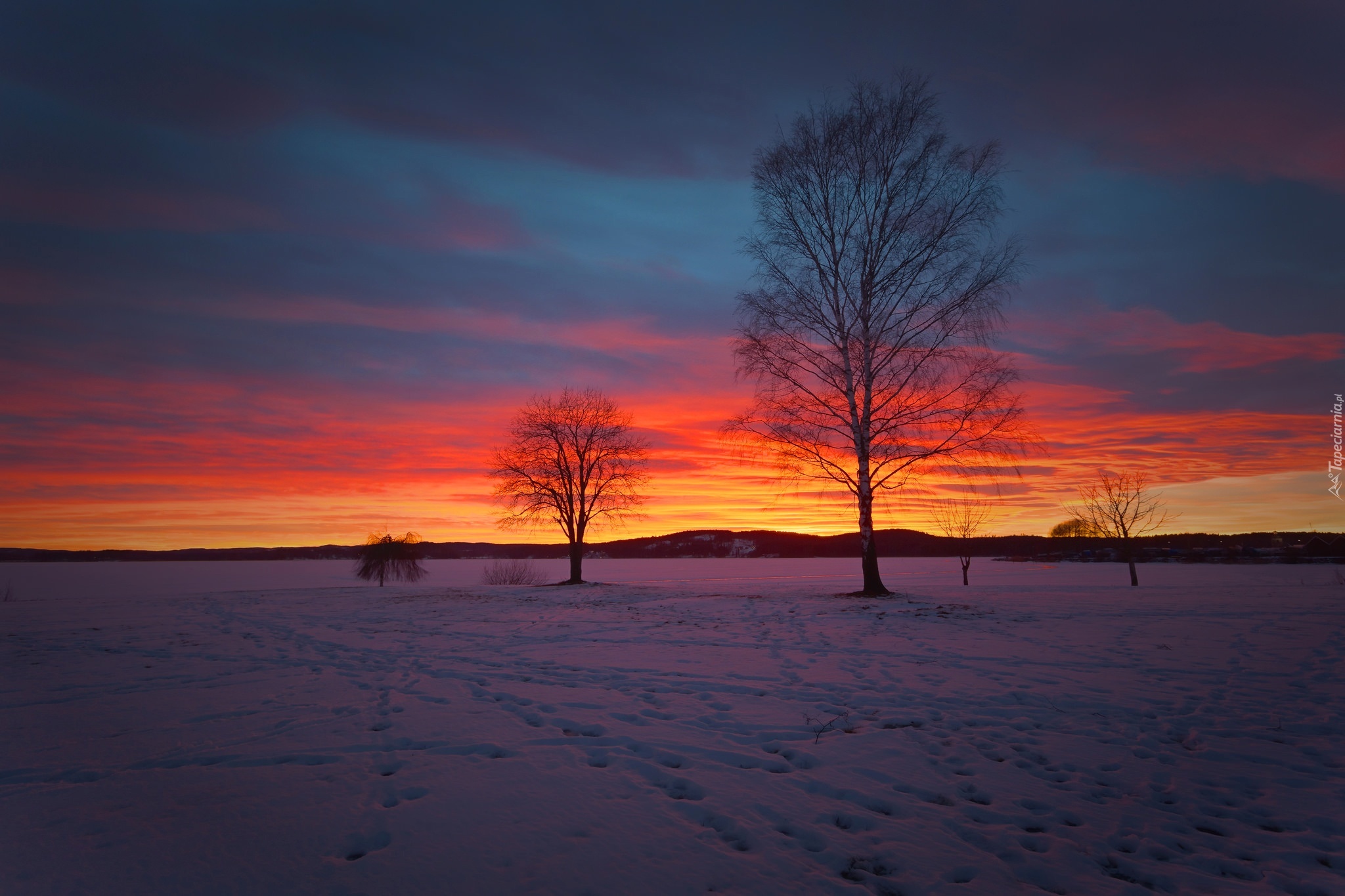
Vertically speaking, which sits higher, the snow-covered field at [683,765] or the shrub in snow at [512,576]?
the snow-covered field at [683,765]

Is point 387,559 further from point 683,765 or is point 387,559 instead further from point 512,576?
point 683,765

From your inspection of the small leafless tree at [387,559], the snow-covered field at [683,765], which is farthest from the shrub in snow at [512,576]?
the snow-covered field at [683,765]

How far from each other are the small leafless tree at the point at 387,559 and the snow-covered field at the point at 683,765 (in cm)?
2620

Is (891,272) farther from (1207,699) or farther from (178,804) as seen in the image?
(178,804)

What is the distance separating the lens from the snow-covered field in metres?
3.32

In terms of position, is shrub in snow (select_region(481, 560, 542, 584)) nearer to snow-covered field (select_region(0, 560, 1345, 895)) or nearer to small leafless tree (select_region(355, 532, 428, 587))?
small leafless tree (select_region(355, 532, 428, 587))

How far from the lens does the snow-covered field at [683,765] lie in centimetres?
332

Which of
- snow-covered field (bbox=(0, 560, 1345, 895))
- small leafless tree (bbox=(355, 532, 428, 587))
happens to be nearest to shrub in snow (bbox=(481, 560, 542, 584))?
small leafless tree (bbox=(355, 532, 428, 587))

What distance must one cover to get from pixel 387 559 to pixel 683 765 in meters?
36.2

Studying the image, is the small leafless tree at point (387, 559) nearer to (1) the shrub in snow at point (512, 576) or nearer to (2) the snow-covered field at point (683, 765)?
(1) the shrub in snow at point (512, 576)

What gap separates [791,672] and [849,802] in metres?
4.14

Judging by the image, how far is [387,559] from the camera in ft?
120

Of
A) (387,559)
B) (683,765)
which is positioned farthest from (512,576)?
(683,765)

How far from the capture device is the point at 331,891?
9.87ft
